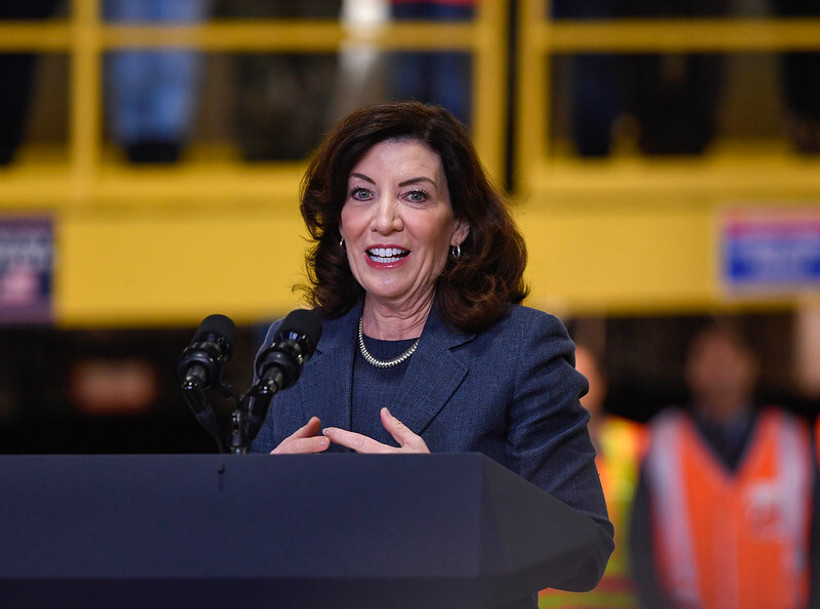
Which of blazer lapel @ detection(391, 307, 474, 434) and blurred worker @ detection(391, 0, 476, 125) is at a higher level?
blurred worker @ detection(391, 0, 476, 125)

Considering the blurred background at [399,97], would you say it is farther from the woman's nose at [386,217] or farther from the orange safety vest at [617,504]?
the woman's nose at [386,217]

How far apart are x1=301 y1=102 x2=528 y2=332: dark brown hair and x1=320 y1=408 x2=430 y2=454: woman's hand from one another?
0.25 m

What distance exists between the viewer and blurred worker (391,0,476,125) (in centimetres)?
473

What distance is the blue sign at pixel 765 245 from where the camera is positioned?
14.6ft

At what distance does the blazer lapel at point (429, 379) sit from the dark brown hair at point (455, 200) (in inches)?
1.5

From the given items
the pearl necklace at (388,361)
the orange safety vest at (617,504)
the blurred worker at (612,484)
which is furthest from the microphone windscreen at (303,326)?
the orange safety vest at (617,504)

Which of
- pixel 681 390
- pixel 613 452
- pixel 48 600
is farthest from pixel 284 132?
pixel 48 600

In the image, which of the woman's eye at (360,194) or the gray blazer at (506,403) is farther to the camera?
the woman's eye at (360,194)

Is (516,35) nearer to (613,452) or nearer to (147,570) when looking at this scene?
(613,452)

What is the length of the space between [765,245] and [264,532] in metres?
3.51

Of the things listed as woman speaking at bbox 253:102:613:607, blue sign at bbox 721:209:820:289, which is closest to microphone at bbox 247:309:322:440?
woman speaking at bbox 253:102:613:607

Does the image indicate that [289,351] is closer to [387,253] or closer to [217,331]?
[217,331]

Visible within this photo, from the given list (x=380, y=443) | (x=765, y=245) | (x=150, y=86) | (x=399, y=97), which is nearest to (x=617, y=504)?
(x=765, y=245)

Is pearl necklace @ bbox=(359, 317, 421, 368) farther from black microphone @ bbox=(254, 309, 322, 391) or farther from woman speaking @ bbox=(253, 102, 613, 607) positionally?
black microphone @ bbox=(254, 309, 322, 391)
